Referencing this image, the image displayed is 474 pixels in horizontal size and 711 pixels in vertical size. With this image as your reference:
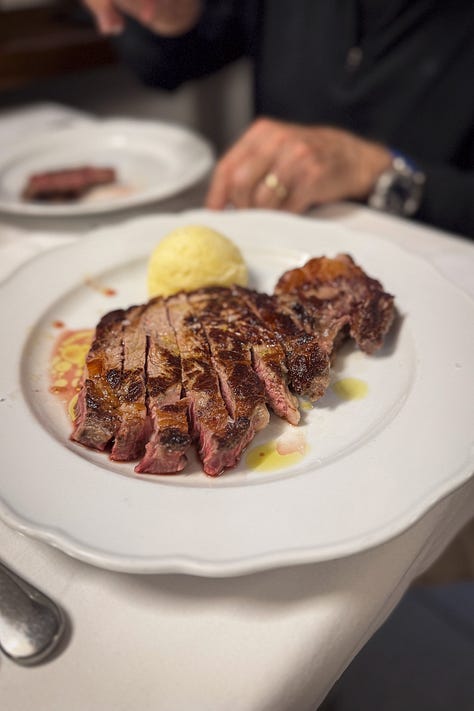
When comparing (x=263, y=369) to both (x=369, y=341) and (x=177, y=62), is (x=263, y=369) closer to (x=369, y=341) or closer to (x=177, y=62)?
(x=369, y=341)

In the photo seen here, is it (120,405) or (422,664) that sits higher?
(120,405)

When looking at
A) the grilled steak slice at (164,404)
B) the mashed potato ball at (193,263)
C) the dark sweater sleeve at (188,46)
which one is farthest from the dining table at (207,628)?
the dark sweater sleeve at (188,46)

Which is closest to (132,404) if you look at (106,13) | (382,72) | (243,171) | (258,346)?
(258,346)

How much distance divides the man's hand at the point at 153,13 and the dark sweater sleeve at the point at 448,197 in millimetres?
1378

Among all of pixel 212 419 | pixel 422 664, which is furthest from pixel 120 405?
pixel 422 664

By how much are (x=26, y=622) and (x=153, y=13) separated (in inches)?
106

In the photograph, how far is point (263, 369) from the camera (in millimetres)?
1261

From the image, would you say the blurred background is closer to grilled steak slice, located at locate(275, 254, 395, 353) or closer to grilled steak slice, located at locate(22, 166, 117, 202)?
grilled steak slice, located at locate(22, 166, 117, 202)

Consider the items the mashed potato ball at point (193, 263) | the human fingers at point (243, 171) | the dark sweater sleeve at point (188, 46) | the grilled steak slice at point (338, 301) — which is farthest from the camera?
the dark sweater sleeve at point (188, 46)

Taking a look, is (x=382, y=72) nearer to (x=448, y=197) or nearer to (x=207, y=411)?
(x=448, y=197)

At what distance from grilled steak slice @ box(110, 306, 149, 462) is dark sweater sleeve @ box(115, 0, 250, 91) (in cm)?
246

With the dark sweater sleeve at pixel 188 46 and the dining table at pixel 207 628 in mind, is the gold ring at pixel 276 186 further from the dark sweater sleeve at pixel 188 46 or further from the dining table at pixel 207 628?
the dark sweater sleeve at pixel 188 46

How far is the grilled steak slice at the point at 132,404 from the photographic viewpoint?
1134 millimetres

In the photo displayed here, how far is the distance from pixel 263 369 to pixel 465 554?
177cm
